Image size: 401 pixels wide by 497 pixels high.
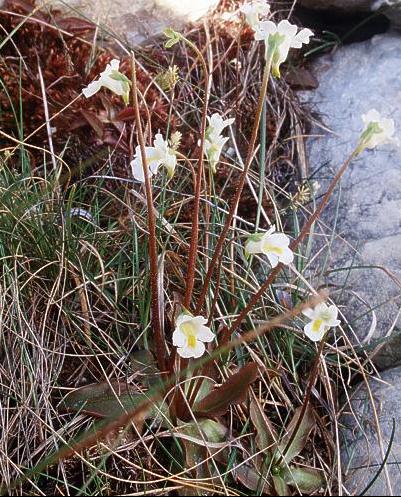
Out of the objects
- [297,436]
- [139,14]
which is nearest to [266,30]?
[297,436]

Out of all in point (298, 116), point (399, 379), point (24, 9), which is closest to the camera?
point (399, 379)

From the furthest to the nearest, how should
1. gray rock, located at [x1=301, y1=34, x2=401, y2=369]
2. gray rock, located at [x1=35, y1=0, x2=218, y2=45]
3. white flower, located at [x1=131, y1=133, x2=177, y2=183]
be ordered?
gray rock, located at [x1=35, y1=0, x2=218, y2=45] < gray rock, located at [x1=301, y1=34, x2=401, y2=369] < white flower, located at [x1=131, y1=133, x2=177, y2=183]

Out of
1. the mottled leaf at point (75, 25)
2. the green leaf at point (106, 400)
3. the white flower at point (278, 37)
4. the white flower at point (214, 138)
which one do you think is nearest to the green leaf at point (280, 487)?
the green leaf at point (106, 400)

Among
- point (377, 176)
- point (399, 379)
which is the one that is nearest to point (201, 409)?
point (399, 379)

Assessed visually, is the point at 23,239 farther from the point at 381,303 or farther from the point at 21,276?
the point at 381,303

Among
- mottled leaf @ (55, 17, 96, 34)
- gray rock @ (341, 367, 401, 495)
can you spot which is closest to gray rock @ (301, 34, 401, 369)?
gray rock @ (341, 367, 401, 495)

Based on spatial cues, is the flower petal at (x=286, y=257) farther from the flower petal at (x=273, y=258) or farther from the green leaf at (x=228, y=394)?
the green leaf at (x=228, y=394)

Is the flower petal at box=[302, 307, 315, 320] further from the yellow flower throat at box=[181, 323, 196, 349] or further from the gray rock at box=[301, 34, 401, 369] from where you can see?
the gray rock at box=[301, 34, 401, 369]
